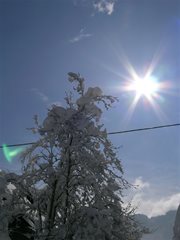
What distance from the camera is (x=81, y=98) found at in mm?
10641

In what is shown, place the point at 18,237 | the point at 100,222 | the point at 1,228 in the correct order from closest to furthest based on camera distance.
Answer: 1. the point at 100,222
2. the point at 1,228
3. the point at 18,237

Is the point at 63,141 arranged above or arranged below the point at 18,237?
above

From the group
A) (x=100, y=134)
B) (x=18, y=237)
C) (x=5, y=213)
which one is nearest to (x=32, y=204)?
(x=5, y=213)

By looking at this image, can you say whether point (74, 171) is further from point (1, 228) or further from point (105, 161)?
point (1, 228)

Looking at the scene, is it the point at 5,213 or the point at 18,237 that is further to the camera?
the point at 18,237

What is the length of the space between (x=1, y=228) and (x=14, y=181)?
137cm

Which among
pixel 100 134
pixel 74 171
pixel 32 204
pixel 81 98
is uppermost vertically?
pixel 81 98

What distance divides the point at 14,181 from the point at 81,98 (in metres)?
3.16

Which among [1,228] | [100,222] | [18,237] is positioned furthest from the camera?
[18,237]

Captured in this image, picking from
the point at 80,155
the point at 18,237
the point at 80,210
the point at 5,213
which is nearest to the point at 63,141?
the point at 80,155

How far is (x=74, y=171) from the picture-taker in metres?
10.7

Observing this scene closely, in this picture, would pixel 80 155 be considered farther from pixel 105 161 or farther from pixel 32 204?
pixel 32 204

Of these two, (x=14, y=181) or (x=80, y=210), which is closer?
(x=80, y=210)

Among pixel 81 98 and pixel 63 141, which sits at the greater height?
pixel 81 98
